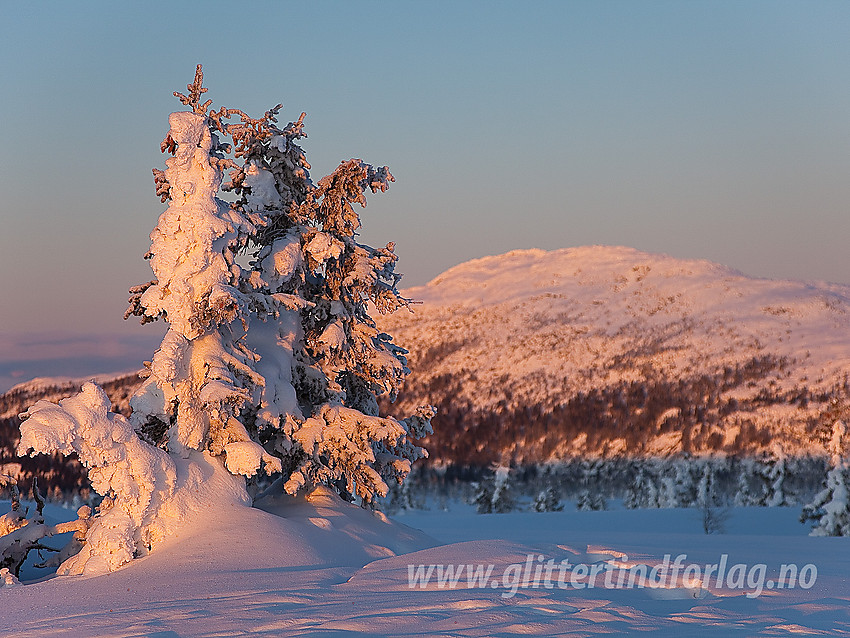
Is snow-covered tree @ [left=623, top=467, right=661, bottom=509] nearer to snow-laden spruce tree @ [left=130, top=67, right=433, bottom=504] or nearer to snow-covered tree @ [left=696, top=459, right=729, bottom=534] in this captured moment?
snow-covered tree @ [left=696, top=459, right=729, bottom=534]

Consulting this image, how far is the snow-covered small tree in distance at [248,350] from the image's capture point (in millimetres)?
18188

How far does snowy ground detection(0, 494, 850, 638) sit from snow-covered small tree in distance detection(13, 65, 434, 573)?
1.25m

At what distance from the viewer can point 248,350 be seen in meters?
20.7

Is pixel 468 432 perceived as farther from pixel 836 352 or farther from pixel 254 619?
pixel 254 619

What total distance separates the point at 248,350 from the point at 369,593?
8.38m

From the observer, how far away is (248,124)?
898 inches

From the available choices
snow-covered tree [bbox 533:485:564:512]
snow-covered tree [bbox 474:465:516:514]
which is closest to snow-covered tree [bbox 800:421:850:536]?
snow-covered tree [bbox 533:485:564:512]

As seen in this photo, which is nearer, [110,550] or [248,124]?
[110,550]

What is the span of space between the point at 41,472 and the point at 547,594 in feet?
269

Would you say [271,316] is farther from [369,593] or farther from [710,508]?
[710,508]

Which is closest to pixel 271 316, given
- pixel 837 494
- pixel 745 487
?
pixel 837 494

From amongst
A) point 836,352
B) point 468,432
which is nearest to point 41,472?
point 468,432

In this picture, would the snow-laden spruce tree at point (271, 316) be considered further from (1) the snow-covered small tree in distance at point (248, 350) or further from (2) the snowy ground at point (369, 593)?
(2) the snowy ground at point (369, 593)

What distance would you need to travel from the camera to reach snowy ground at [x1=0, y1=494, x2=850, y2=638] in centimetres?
1150
